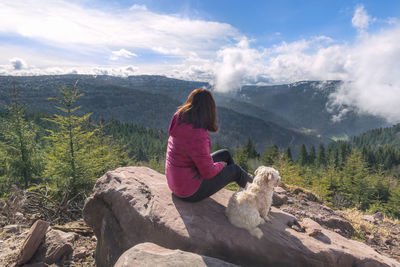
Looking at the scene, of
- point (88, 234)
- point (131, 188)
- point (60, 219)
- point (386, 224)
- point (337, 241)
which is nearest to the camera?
point (337, 241)

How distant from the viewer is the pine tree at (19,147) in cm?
1180

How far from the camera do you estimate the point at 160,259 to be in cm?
339

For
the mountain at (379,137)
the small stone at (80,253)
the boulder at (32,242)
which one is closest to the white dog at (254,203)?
the small stone at (80,253)

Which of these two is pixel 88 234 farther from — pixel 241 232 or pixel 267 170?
pixel 267 170

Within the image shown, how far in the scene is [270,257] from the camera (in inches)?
168

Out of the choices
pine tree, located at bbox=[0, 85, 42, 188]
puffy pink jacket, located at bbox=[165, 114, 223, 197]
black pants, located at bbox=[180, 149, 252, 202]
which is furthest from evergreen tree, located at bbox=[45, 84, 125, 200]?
black pants, located at bbox=[180, 149, 252, 202]

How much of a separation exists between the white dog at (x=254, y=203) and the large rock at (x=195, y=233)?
0.16 meters

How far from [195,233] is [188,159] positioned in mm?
1447

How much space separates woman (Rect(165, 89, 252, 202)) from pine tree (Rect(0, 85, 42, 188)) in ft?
35.8

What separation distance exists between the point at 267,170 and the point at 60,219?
21.6 feet

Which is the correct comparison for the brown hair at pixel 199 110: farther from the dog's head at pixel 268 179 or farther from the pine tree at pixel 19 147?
the pine tree at pixel 19 147

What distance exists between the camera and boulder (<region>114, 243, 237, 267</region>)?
3.30m

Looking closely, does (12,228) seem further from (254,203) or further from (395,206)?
(395,206)

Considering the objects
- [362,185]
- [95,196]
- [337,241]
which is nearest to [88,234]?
[95,196]
